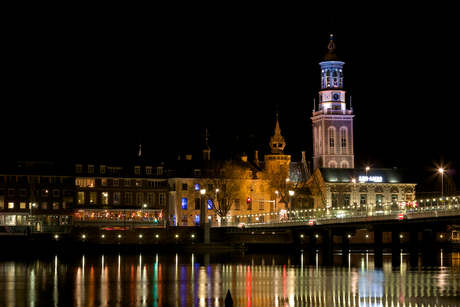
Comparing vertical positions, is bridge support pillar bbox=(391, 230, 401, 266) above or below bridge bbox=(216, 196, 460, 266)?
below

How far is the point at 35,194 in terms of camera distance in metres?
157

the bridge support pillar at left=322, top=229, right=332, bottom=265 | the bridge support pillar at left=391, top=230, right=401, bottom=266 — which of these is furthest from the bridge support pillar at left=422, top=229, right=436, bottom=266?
the bridge support pillar at left=322, top=229, right=332, bottom=265

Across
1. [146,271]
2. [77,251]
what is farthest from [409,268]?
[77,251]

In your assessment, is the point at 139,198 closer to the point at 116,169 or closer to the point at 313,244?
the point at 116,169

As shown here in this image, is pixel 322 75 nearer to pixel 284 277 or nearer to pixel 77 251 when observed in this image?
pixel 77 251

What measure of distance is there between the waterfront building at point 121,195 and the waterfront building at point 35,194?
2.32 metres

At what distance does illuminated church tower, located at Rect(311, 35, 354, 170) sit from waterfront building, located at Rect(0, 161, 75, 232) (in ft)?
188

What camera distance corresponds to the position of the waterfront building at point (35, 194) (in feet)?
509

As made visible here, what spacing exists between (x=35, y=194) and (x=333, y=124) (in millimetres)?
66982

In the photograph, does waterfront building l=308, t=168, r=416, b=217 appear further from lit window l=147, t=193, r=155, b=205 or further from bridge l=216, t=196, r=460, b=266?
lit window l=147, t=193, r=155, b=205

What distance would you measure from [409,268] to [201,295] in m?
35.8

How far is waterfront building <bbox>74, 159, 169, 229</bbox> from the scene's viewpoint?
159m

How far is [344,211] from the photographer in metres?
118

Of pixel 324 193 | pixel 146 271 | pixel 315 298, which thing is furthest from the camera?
pixel 324 193
